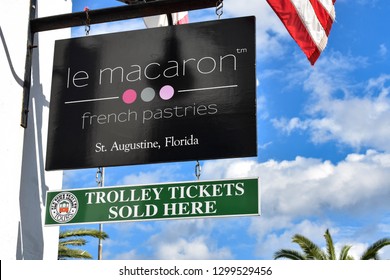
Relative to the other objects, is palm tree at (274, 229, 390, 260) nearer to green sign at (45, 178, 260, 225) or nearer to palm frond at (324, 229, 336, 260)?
palm frond at (324, 229, 336, 260)

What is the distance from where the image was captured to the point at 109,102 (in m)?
8.48

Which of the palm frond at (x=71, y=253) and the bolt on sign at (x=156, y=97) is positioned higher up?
the palm frond at (x=71, y=253)

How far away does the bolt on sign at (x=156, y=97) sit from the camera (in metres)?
7.98

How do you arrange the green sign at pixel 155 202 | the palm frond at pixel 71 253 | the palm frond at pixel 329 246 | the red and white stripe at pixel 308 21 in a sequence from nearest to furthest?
the green sign at pixel 155 202
the red and white stripe at pixel 308 21
the palm frond at pixel 71 253
the palm frond at pixel 329 246

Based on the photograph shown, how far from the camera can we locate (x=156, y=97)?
8.33m

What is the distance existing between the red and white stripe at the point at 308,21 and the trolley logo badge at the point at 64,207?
3324 millimetres

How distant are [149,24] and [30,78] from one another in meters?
1.94

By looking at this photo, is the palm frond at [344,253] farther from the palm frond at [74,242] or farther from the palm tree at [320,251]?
the palm frond at [74,242]

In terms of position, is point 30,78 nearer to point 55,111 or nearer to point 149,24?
point 55,111

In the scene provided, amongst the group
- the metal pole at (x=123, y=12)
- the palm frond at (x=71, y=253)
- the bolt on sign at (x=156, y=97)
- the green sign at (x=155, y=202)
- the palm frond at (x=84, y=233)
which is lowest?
the green sign at (x=155, y=202)

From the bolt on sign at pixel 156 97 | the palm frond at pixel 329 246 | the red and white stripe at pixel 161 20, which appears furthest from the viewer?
the palm frond at pixel 329 246

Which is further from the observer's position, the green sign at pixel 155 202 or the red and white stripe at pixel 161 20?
the red and white stripe at pixel 161 20

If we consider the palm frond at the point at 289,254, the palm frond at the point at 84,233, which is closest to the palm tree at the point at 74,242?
the palm frond at the point at 84,233

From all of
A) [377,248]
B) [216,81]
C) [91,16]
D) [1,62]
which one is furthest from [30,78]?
[377,248]
